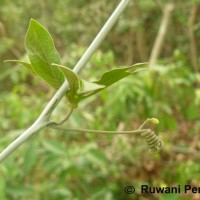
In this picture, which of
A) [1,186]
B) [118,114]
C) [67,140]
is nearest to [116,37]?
[67,140]

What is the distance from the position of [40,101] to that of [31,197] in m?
0.52

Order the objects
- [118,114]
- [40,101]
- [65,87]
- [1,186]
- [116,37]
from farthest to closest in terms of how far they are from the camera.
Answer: [116,37], [40,101], [118,114], [1,186], [65,87]

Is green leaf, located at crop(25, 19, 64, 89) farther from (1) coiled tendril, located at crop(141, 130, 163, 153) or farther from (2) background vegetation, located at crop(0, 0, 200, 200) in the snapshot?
(2) background vegetation, located at crop(0, 0, 200, 200)

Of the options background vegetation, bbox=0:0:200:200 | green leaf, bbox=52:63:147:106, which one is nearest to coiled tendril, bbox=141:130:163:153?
green leaf, bbox=52:63:147:106

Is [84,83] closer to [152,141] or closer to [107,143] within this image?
[152,141]

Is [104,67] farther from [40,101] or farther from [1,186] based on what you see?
[1,186]

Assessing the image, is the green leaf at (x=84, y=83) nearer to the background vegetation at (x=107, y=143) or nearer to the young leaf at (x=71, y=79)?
the young leaf at (x=71, y=79)

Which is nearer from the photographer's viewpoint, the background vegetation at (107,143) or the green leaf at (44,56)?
the green leaf at (44,56)

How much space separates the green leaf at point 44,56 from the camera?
1.53 feet

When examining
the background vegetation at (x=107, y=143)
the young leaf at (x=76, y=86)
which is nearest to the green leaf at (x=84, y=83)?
the young leaf at (x=76, y=86)

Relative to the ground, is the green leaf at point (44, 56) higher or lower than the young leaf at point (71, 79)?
higher

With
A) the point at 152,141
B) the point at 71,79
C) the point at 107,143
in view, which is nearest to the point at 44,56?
the point at 71,79

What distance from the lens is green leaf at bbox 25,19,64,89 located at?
18.3 inches

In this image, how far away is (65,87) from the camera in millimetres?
458
